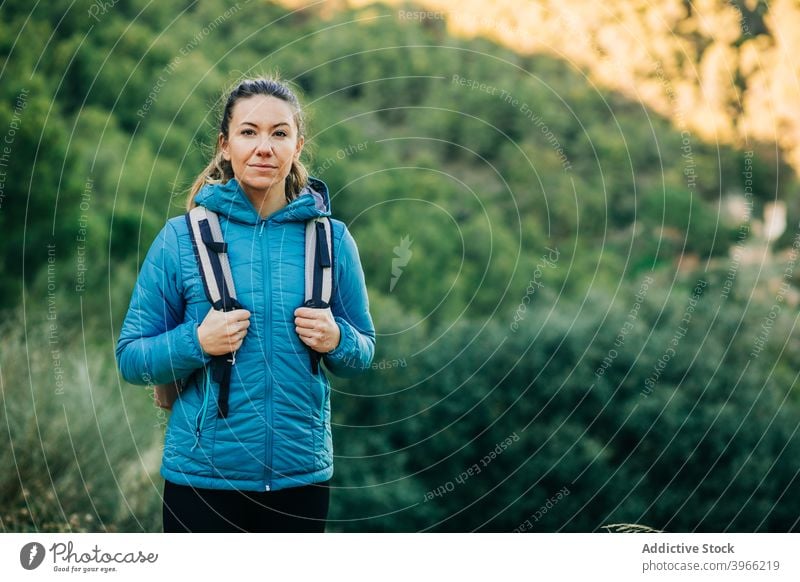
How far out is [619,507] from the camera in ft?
62.2

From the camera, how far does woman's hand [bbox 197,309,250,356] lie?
305 cm

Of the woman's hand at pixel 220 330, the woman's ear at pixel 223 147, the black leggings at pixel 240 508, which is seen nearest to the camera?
the woman's hand at pixel 220 330

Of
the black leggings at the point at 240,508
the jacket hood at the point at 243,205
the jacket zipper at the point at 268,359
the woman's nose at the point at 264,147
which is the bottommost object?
the black leggings at the point at 240,508

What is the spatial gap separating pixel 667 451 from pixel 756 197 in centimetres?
1698

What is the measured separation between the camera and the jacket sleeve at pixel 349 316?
3.24 meters

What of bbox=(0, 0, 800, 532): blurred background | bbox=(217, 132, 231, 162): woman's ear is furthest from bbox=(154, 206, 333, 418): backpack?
bbox=(0, 0, 800, 532): blurred background

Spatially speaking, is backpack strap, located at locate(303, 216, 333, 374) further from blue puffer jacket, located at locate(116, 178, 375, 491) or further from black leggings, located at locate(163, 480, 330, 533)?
black leggings, located at locate(163, 480, 330, 533)

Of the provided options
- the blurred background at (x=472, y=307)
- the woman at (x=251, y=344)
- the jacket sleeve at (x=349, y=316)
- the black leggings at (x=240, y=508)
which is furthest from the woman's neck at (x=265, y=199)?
the blurred background at (x=472, y=307)

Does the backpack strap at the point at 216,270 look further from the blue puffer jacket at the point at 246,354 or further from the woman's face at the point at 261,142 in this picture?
the woman's face at the point at 261,142

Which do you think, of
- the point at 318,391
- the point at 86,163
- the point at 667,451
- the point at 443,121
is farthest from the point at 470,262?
the point at 318,391

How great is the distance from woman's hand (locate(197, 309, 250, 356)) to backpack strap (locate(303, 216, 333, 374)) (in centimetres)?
25

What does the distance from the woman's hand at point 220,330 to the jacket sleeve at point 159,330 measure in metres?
0.03

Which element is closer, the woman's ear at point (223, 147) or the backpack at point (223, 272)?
the backpack at point (223, 272)

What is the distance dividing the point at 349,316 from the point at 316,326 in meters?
0.25
